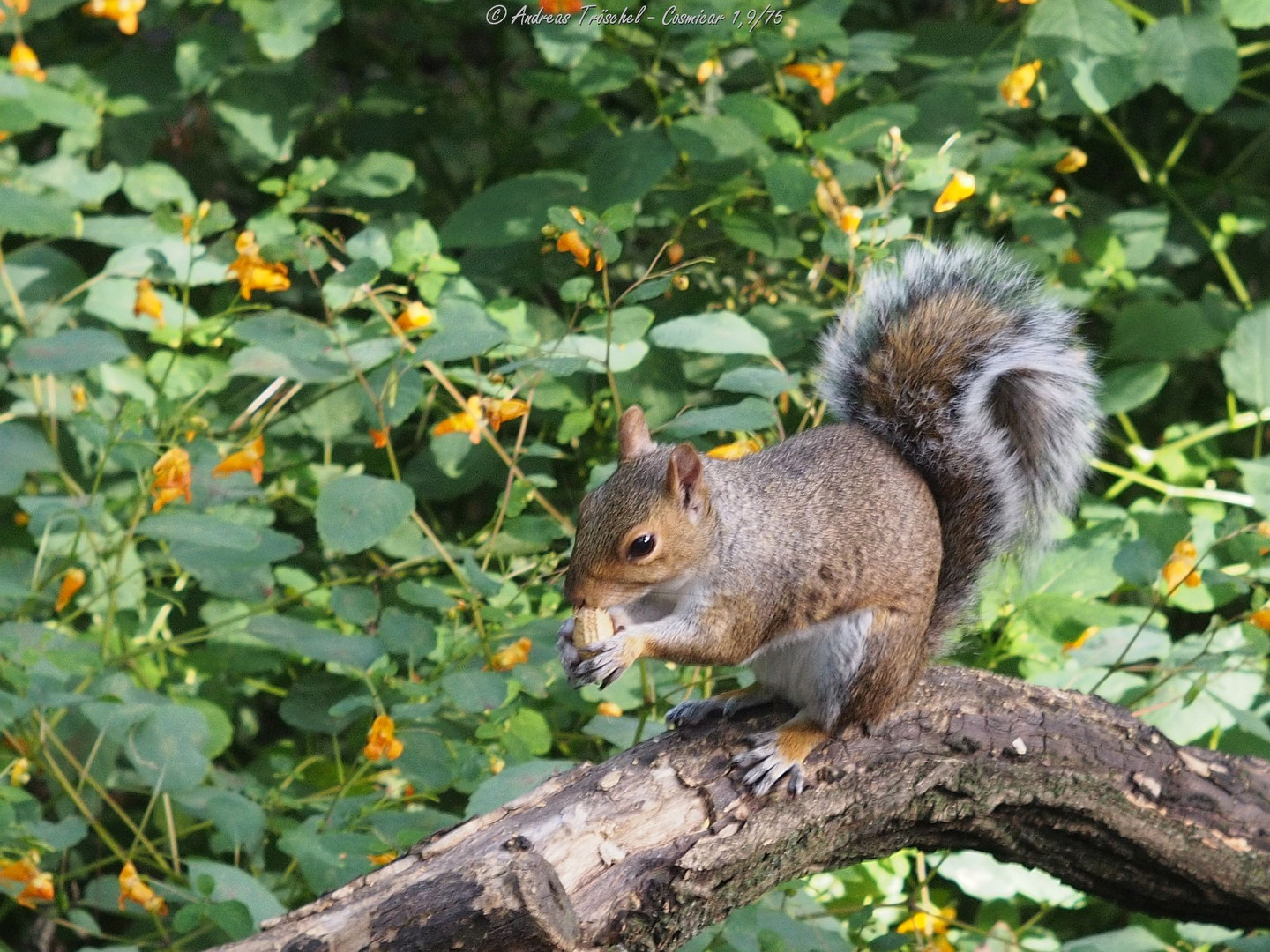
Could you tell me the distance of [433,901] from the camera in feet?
Answer: 3.25

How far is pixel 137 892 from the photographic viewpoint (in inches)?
51.4

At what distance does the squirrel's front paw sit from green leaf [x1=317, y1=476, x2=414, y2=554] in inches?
11.0

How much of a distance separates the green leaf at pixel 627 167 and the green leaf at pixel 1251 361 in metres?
0.83

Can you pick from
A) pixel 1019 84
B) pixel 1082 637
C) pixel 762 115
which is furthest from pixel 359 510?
pixel 1019 84

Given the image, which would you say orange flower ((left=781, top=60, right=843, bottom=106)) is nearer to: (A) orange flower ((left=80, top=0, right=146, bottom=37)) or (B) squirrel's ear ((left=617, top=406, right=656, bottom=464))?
(B) squirrel's ear ((left=617, top=406, right=656, bottom=464))

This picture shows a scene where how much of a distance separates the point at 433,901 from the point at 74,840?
1.81 ft

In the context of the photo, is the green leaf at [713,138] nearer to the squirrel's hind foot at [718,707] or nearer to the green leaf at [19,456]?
the squirrel's hind foot at [718,707]

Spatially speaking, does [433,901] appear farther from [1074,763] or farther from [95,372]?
[95,372]

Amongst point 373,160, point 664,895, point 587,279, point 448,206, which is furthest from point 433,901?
point 448,206

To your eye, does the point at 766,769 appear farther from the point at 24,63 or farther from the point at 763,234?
the point at 24,63

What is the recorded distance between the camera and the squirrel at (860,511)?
1.23 meters

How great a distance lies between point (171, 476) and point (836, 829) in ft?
2.40

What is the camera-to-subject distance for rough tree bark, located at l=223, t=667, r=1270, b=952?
100 cm

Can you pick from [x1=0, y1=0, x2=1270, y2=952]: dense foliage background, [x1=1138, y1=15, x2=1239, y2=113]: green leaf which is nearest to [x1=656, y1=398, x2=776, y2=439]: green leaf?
[x1=0, y1=0, x2=1270, y2=952]: dense foliage background
